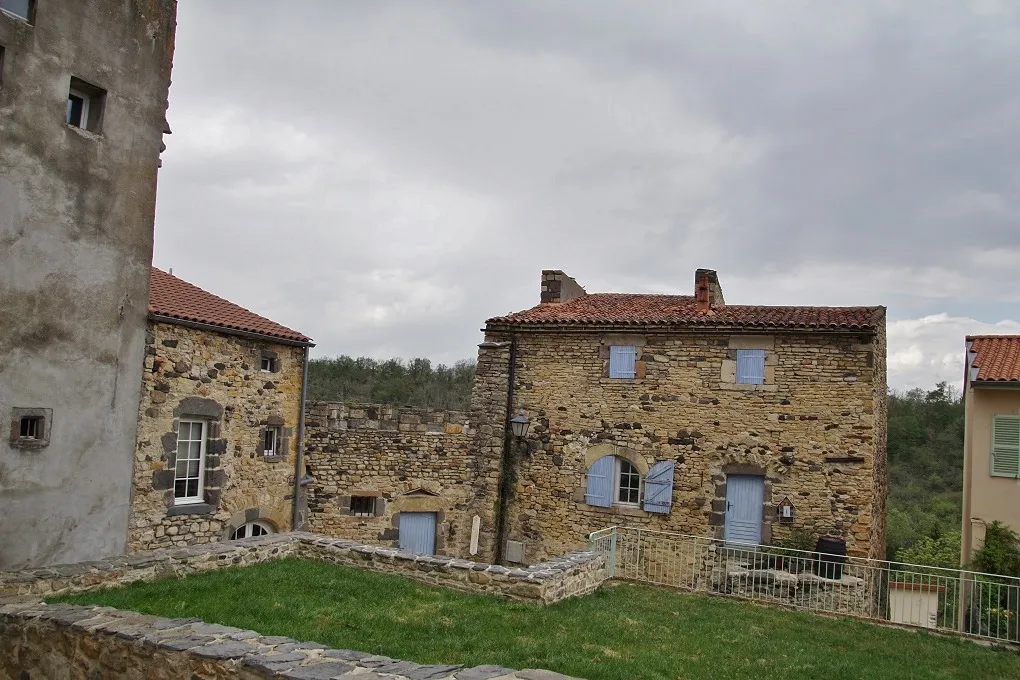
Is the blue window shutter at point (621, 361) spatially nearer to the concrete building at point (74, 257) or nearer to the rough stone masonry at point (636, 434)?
the rough stone masonry at point (636, 434)

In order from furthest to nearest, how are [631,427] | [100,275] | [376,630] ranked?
[631,427]
[100,275]
[376,630]

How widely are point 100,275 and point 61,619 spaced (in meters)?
5.60

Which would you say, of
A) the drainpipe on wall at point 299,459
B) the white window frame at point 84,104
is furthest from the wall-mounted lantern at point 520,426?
the white window frame at point 84,104

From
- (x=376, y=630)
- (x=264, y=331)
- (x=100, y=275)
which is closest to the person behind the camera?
(x=376, y=630)

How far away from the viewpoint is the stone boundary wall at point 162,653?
5.45m

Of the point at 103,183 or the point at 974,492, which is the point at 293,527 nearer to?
the point at 103,183

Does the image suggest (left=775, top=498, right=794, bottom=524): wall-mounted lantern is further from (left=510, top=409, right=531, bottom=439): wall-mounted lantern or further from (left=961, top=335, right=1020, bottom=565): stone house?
(left=510, top=409, right=531, bottom=439): wall-mounted lantern

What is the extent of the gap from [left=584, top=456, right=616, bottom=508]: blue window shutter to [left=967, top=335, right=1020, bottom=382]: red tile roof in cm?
740

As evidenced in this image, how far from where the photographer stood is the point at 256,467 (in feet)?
45.0

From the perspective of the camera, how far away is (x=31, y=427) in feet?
32.3

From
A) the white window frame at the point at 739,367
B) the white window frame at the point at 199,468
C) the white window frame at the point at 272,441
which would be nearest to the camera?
the white window frame at the point at 199,468

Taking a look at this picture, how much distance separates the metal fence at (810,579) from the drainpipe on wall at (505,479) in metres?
2.95

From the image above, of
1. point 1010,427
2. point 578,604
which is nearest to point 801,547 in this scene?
point 1010,427

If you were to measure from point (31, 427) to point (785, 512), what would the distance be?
12.8 m
